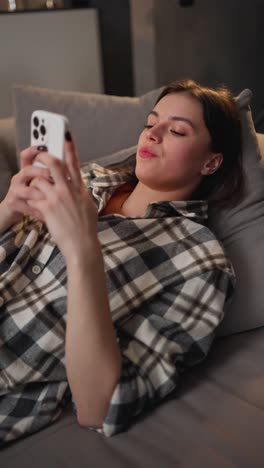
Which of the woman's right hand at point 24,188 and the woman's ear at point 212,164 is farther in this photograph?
the woman's ear at point 212,164

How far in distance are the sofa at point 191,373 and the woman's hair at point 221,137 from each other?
31mm

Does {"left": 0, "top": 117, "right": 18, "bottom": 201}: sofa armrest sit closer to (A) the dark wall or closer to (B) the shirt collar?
(B) the shirt collar

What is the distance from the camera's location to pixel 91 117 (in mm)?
1635

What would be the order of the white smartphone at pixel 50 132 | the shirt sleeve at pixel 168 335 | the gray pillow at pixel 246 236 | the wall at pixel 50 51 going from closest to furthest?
the white smartphone at pixel 50 132
the shirt sleeve at pixel 168 335
the gray pillow at pixel 246 236
the wall at pixel 50 51

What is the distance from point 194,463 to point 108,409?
17 cm

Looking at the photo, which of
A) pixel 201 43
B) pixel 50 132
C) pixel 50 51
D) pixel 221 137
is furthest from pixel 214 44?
pixel 50 132

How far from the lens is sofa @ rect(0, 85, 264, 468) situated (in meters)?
0.93

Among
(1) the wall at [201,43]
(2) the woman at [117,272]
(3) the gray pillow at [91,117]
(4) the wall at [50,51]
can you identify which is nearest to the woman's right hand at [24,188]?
(2) the woman at [117,272]

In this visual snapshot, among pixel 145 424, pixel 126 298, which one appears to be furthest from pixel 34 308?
pixel 145 424

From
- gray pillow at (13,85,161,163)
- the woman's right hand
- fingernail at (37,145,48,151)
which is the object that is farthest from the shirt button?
gray pillow at (13,85,161,163)

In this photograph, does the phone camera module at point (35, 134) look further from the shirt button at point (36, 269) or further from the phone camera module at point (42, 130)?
the shirt button at point (36, 269)

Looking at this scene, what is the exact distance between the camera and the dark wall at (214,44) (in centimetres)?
254

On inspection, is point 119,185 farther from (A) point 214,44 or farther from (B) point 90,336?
(A) point 214,44

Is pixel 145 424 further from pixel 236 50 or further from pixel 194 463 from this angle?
pixel 236 50
